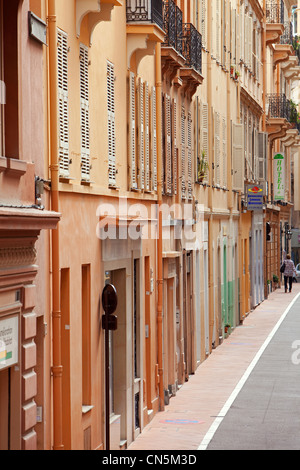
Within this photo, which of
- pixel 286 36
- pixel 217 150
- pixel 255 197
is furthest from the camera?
pixel 286 36

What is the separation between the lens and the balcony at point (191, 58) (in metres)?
25.6

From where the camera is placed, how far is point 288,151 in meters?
68.3

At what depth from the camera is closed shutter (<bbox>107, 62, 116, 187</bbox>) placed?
17.5 metres

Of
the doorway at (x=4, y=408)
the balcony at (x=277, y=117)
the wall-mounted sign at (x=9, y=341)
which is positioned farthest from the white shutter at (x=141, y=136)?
the balcony at (x=277, y=117)

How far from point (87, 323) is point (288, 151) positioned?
53.7 meters

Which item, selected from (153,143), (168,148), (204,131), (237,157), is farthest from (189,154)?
(237,157)

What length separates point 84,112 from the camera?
15555 mm

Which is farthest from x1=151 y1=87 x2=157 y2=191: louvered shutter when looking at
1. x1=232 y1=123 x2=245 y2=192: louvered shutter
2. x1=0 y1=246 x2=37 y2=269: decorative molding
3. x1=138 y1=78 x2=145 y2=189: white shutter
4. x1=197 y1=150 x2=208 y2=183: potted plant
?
x1=232 y1=123 x2=245 y2=192: louvered shutter

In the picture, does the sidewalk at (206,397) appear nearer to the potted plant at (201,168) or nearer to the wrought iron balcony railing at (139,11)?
the potted plant at (201,168)

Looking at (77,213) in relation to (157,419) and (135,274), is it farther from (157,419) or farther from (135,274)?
(157,419)

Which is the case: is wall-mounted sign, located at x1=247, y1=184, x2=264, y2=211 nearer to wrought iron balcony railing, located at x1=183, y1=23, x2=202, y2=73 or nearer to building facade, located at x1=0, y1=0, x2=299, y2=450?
building facade, located at x1=0, y1=0, x2=299, y2=450

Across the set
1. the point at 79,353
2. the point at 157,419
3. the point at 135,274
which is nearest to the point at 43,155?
the point at 79,353

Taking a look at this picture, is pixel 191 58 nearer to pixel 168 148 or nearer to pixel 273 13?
pixel 168 148

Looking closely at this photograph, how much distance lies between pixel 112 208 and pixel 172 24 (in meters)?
6.96
